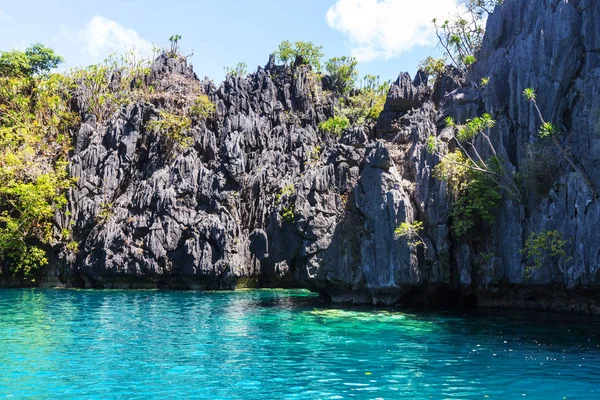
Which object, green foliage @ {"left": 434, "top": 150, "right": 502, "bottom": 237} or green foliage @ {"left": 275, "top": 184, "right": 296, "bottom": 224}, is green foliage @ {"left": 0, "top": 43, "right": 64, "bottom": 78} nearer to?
green foliage @ {"left": 275, "top": 184, "right": 296, "bottom": 224}

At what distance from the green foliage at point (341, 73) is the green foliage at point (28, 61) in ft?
124

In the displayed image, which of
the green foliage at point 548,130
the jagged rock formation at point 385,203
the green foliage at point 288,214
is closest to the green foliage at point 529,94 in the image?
the jagged rock formation at point 385,203

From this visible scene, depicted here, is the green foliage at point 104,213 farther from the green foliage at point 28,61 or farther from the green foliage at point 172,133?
the green foliage at point 28,61

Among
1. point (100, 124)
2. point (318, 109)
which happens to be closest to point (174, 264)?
point (100, 124)

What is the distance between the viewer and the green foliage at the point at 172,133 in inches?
2466

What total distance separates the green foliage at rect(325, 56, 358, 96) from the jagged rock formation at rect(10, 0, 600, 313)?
57.8 feet

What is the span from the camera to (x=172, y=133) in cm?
6288

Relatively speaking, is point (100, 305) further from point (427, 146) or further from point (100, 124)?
point (100, 124)

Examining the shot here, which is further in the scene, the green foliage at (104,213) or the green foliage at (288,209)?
the green foliage at (104,213)

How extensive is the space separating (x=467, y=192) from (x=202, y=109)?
41200 millimetres

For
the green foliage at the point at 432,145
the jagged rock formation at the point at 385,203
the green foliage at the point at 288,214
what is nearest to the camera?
the jagged rock formation at the point at 385,203

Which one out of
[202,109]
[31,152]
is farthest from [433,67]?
[31,152]

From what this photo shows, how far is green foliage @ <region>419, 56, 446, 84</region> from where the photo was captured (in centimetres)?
4642

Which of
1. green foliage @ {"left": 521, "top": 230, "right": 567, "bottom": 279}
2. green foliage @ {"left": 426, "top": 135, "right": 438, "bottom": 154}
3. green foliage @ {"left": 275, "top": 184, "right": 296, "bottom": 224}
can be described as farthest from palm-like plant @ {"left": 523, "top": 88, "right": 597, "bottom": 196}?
green foliage @ {"left": 275, "top": 184, "right": 296, "bottom": 224}
